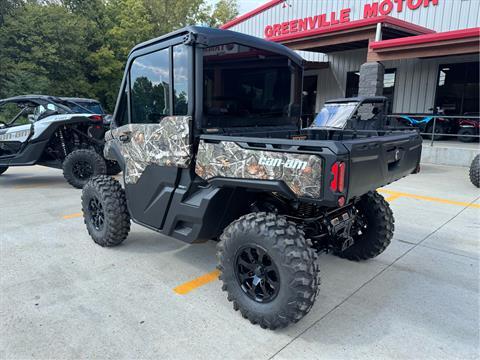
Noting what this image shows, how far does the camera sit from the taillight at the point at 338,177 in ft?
7.18

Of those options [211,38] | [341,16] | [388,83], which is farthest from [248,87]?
[388,83]

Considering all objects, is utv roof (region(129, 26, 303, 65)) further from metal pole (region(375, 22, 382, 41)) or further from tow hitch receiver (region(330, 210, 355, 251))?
metal pole (region(375, 22, 382, 41))

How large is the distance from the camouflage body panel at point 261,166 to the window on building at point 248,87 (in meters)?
0.39

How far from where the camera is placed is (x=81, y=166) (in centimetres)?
718

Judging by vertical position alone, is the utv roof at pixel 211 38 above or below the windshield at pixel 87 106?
above

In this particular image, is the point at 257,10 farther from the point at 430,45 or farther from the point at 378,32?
the point at 430,45

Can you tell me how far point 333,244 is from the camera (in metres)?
3.27

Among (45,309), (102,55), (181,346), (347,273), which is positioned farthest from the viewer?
(102,55)

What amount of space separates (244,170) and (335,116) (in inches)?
247

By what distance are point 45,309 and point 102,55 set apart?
2225cm

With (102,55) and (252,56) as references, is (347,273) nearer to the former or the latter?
(252,56)

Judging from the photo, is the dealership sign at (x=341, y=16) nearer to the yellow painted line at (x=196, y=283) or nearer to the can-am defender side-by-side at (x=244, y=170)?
the can-am defender side-by-side at (x=244, y=170)

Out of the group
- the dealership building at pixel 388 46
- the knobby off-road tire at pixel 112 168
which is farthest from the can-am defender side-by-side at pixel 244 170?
the dealership building at pixel 388 46

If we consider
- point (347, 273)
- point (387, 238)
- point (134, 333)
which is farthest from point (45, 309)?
point (387, 238)
